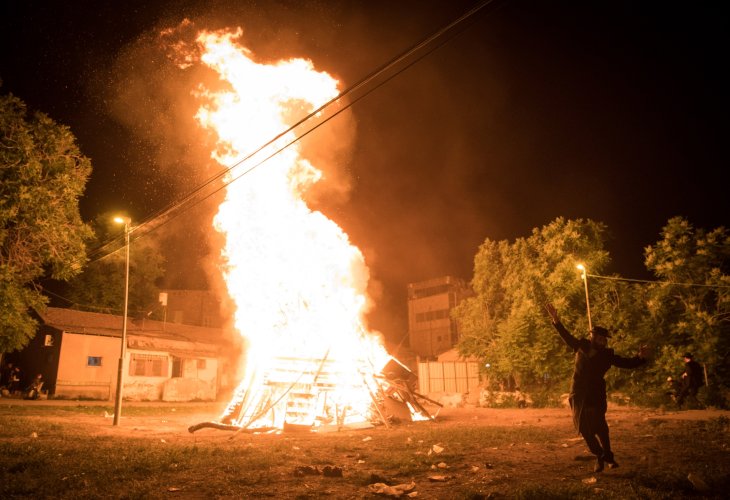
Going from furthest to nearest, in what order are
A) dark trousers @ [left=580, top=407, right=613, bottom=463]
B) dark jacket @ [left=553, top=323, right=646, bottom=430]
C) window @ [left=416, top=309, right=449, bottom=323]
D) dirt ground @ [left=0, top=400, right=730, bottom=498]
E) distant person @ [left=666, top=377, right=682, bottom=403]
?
window @ [left=416, top=309, right=449, bottom=323]
distant person @ [left=666, top=377, right=682, bottom=403]
dark jacket @ [left=553, top=323, right=646, bottom=430]
dark trousers @ [left=580, top=407, right=613, bottom=463]
dirt ground @ [left=0, top=400, right=730, bottom=498]

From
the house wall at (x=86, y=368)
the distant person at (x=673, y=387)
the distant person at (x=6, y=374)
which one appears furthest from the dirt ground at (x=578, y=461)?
the distant person at (x=6, y=374)

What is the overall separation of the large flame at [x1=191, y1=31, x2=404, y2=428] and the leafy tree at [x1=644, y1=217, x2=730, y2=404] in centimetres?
1403

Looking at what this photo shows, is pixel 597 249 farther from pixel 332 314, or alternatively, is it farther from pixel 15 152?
pixel 15 152

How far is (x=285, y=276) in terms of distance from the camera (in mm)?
19641

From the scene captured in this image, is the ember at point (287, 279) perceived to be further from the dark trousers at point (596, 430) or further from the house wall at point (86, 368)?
the house wall at point (86, 368)

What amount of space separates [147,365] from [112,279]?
12.8m

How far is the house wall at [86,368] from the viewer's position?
3228 cm

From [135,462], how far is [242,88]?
12.5 m

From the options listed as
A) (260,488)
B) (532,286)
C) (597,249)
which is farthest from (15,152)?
(597,249)

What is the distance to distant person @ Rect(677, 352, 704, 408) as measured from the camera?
1992 centimetres

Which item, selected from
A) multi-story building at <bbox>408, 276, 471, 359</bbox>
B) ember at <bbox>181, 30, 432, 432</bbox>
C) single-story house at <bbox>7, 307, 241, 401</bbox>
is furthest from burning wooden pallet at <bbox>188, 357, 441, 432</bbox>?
multi-story building at <bbox>408, 276, 471, 359</bbox>

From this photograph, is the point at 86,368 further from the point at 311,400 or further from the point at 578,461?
the point at 578,461

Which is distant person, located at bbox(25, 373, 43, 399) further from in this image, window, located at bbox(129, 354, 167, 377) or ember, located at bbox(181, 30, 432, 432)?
ember, located at bbox(181, 30, 432, 432)

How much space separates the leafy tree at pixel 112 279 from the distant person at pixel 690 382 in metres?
38.3
